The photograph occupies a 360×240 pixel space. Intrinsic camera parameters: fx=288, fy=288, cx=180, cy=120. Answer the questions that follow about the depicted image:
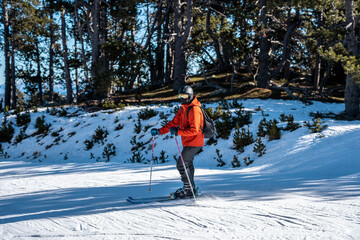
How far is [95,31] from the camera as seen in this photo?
17953mm

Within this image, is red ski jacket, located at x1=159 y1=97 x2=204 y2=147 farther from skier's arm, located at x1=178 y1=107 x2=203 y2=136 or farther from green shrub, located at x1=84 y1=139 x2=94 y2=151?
green shrub, located at x1=84 y1=139 x2=94 y2=151

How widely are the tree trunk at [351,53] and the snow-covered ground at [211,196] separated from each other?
2.29 metres

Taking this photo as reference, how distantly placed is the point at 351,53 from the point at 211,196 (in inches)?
345

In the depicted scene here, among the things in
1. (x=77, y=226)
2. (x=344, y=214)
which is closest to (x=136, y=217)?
(x=77, y=226)

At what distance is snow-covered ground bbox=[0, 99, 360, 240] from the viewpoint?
3.35 m

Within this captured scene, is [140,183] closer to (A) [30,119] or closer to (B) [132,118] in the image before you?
(B) [132,118]

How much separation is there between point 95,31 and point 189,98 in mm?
15310

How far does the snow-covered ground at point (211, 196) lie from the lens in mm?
3350

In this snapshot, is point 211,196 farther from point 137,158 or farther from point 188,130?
point 137,158

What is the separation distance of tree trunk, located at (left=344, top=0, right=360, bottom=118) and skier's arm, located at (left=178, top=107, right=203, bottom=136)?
8.35 m

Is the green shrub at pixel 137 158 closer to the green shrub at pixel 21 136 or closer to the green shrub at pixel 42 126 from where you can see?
the green shrub at pixel 42 126

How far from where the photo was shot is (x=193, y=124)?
173 inches

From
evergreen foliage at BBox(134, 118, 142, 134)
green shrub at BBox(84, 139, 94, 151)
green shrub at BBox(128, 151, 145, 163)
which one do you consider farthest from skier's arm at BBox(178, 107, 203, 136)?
green shrub at BBox(84, 139, 94, 151)

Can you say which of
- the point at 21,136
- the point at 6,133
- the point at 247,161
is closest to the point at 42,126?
the point at 21,136
